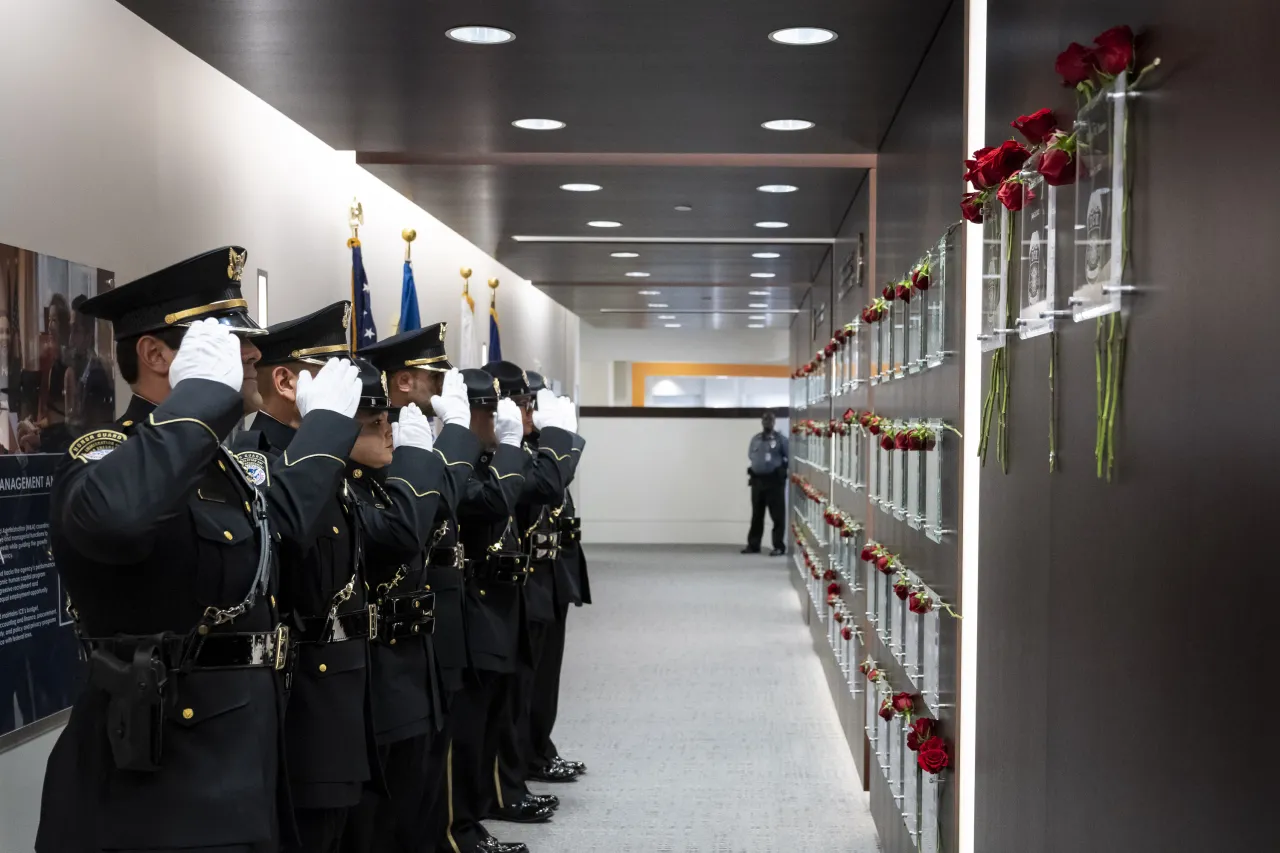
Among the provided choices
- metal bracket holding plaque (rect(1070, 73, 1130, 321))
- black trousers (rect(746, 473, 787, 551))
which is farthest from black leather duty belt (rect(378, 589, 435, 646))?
black trousers (rect(746, 473, 787, 551))

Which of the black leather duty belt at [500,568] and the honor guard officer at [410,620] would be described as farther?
the black leather duty belt at [500,568]

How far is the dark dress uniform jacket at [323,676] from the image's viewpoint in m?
2.83

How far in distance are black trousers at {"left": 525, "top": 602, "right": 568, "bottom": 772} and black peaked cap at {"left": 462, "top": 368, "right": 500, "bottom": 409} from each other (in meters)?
1.23

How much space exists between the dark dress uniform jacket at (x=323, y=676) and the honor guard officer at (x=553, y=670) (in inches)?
92.8

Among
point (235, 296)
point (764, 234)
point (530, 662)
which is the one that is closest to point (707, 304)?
point (764, 234)

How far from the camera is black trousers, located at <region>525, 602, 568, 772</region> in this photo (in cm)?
553

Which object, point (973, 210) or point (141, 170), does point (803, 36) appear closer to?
point (973, 210)

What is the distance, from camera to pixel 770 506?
1496cm

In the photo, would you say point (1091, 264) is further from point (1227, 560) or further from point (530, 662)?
point (530, 662)

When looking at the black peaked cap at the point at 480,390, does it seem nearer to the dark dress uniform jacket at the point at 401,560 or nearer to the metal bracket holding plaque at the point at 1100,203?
the dark dress uniform jacket at the point at 401,560

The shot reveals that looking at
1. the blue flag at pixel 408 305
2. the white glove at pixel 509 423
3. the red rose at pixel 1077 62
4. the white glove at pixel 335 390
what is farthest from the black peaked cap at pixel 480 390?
the red rose at pixel 1077 62

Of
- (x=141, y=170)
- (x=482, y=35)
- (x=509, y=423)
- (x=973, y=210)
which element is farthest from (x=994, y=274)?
(x=141, y=170)

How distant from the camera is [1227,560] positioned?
145 cm

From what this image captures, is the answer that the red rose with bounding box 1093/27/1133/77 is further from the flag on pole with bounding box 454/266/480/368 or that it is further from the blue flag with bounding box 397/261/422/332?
the flag on pole with bounding box 454/266/480/368
